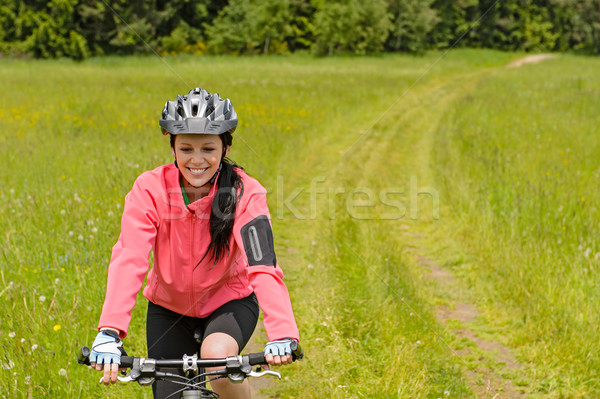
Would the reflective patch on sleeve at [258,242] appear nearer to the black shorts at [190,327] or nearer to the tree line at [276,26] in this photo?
the black shorts at [190,327]

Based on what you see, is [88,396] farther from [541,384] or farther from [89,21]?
[89,21]

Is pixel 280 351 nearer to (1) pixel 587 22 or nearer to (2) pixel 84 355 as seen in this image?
(2) pixel 84 355

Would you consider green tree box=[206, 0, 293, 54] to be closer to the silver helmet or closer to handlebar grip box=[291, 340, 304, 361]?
the silver helmet

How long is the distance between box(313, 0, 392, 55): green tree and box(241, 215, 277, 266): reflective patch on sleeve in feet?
208

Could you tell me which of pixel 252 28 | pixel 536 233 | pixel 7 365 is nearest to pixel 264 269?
pixel 7 365

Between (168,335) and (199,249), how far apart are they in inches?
20.4

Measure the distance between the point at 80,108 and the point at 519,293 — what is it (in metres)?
12.2

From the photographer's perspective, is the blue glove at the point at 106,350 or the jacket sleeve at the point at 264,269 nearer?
the blue glove at the point at 106,350

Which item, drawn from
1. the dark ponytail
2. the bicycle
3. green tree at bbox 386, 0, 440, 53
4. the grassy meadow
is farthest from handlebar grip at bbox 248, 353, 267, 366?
green tree at bbox 386, 0, 440, 53

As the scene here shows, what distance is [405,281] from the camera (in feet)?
18.5

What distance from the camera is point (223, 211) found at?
2.54 meters

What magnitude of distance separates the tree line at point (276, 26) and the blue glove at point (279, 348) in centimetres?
4810

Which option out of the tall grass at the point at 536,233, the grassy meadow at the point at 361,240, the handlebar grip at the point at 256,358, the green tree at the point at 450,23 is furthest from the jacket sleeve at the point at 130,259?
the green tree at the point at 450,23

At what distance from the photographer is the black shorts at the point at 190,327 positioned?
2596 millimetres
